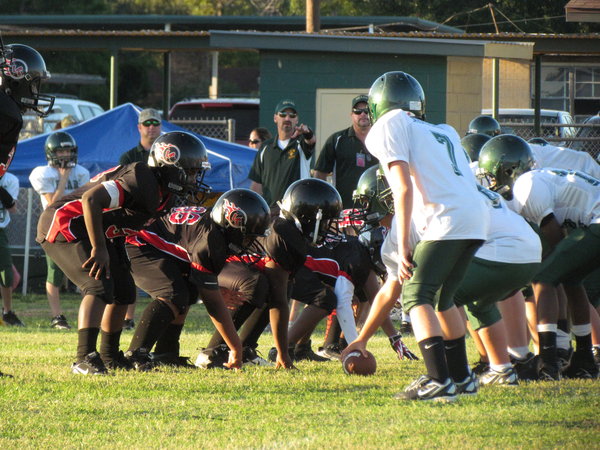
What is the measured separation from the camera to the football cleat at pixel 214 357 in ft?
25.0

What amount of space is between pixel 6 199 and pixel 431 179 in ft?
21.3

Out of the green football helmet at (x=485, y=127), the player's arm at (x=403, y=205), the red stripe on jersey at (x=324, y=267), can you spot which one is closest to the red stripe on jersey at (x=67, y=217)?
the red stripe on jersey at (x=324, y=267)

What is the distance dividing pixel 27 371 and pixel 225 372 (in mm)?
1367

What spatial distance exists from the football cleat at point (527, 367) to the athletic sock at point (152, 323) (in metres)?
2.44

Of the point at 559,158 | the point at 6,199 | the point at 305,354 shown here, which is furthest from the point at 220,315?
the point at 6,199

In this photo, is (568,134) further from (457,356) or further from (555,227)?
(457,356)

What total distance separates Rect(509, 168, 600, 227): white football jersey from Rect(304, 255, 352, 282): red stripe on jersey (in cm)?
160

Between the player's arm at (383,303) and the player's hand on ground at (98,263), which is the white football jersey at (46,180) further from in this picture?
the player's arm at (383,303)

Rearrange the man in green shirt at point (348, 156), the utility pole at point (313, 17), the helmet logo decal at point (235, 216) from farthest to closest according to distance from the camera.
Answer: the utility pole at point (313, 17)
the man in green shirt at point (348, 156)
the helmet logo decal at point (235, 216)

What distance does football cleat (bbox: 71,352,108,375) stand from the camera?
6911 mm

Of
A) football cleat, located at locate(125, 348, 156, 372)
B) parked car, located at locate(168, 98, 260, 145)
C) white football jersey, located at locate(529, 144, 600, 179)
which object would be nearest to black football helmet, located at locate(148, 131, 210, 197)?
football cleat, located at locate(125, 348, 156, 372)

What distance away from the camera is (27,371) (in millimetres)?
7105

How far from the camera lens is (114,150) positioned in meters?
13.9

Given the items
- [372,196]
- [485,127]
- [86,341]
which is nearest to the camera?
[86,341]
